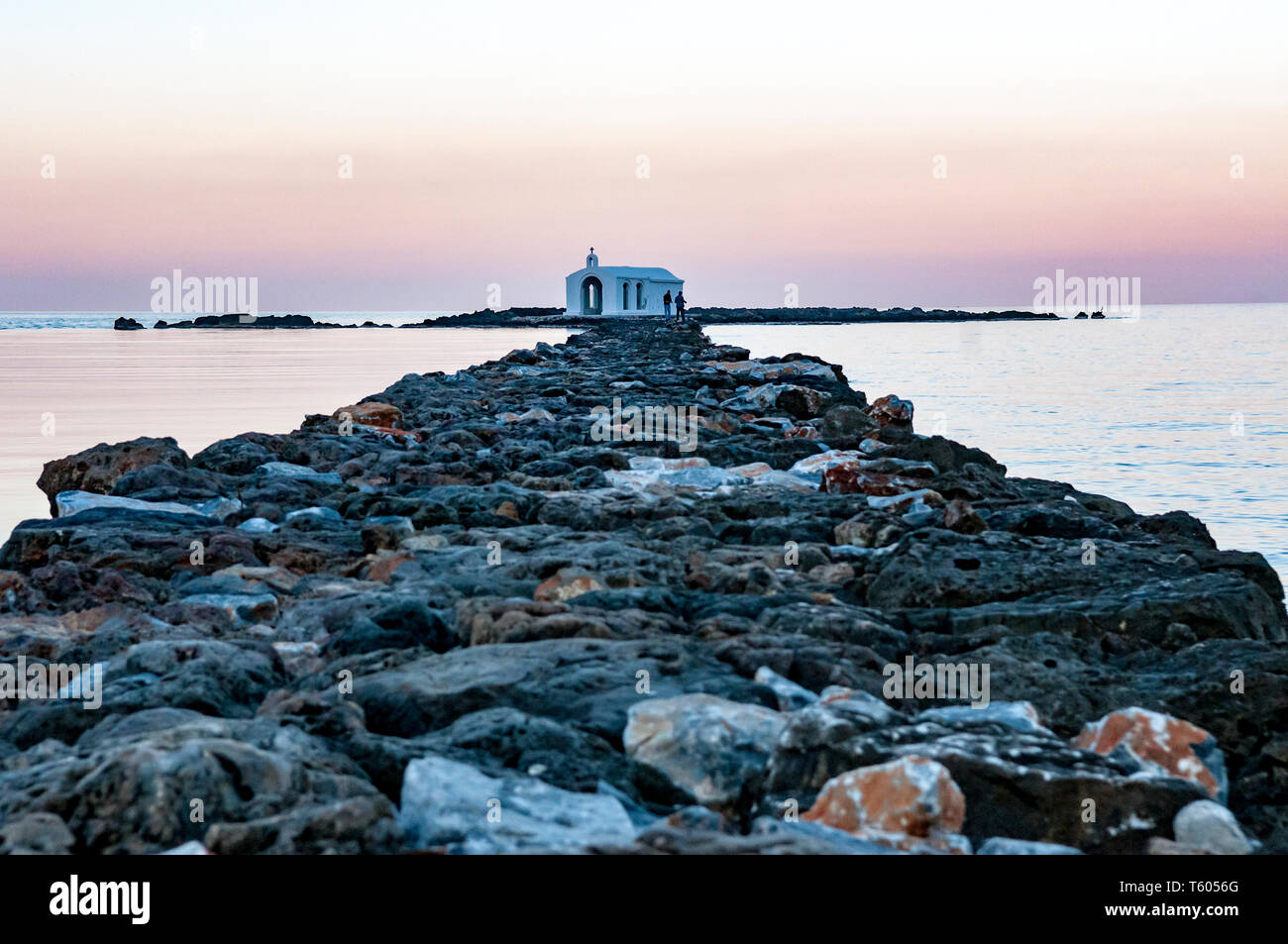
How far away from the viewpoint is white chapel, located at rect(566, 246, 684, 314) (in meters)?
70.8

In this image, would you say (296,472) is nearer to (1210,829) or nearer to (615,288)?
(1210,829)

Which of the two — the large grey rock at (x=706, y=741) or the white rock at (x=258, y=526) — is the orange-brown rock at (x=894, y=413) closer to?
the white rock at (x=258, y=526)

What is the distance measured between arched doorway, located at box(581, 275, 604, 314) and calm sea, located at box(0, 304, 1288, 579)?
22903 mm

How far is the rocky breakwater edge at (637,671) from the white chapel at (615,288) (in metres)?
61.2

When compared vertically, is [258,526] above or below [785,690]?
above

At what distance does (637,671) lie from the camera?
5148 millimetres

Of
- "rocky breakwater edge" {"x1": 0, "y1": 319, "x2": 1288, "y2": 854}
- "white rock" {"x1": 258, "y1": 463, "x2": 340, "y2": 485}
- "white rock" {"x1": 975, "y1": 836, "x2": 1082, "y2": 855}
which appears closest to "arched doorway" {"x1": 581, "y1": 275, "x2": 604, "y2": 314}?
"white rock" {"x1": 258, "y1": 463, "x2": 340, "y2": 485}

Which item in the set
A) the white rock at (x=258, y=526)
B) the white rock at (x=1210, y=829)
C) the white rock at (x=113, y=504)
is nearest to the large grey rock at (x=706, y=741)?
the white rock at (x=1210, y=829)

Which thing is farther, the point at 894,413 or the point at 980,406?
the point at 980,406

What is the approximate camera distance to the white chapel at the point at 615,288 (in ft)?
232

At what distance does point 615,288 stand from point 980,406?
140 feet

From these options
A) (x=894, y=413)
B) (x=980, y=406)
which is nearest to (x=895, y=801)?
(x=894, y=413)

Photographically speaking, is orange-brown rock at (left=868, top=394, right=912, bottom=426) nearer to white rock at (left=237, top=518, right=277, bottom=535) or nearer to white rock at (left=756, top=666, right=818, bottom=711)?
white rock at (left=237, top=518, right=277, bottom=535)

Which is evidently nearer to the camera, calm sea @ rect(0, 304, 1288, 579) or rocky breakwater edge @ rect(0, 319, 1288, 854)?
rocky breakwater edge @ rect(0, 319, 1288, 854)
